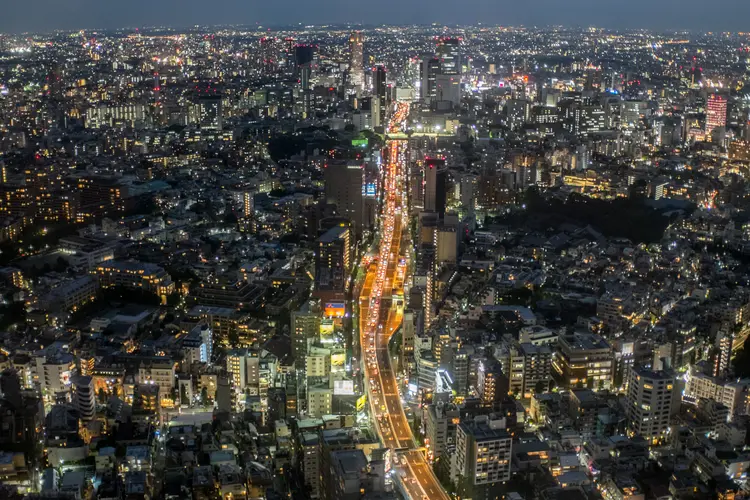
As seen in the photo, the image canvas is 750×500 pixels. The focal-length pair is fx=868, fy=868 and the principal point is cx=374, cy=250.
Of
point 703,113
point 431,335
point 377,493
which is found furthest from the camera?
point 703,113

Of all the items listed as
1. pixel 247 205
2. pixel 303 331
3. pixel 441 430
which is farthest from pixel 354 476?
pixel 247 205

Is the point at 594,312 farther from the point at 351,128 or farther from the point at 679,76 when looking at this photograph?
the point at 679,76

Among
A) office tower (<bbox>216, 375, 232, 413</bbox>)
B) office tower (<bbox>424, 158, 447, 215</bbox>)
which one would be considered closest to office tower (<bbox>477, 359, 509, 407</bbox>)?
office tower (<bbox>216, 375, 232, 413</bbox>)

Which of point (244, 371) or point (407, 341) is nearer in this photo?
point (244, 371)

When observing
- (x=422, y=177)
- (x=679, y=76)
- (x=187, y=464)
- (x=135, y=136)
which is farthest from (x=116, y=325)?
(x=679, y=76)

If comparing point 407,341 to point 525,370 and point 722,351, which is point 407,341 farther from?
point 722,351

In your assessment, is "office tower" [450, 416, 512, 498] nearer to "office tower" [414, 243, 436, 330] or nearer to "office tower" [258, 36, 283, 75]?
"office tower" [414, 243, 436, 330]
